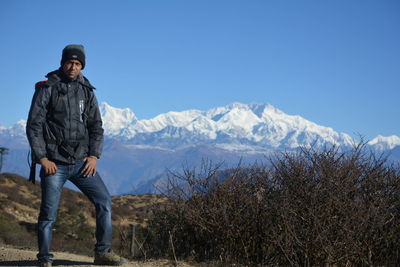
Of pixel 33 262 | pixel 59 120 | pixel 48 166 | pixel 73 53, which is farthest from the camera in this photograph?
pixel 33 262

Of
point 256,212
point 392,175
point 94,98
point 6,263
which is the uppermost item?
point 94,98

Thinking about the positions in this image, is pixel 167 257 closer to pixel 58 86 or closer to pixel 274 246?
pixel 274 246

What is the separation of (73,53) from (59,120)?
656mm

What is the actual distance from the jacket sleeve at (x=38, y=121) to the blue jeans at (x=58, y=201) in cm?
23

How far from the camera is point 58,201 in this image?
5.00 metres

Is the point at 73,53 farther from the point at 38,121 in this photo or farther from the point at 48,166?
the point at 48,166

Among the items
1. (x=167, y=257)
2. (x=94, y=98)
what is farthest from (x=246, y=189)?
(x=94, y=98)

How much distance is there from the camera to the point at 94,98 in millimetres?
5289

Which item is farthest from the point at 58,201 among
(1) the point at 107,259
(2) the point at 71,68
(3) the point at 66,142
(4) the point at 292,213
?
(4) the point at 292,213

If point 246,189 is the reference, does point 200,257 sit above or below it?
below

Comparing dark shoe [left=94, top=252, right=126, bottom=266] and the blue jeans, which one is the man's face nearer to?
the blue jeans

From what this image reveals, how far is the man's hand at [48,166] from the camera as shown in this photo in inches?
189

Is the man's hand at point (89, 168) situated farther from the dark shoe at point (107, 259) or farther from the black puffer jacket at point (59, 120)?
the dark shoe at point (107, 259)

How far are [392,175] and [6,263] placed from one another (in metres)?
4.22
